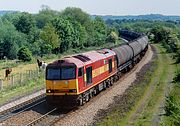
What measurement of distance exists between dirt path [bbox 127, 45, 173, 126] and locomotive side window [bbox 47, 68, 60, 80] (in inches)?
228

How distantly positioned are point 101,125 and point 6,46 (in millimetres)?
87914

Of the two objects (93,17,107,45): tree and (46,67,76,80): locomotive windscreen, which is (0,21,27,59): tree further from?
(46,67,76,80): locomotive windscreen

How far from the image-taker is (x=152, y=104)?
30.2 meters

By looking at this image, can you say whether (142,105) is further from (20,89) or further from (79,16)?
(79,16)

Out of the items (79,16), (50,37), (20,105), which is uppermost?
(79,16)

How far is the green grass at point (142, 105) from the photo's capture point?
2520cm

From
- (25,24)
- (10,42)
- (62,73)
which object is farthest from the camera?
(25,24)

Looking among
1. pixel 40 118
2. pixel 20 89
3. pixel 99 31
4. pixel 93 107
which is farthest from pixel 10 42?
pixel 40 118

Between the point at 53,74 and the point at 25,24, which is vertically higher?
the point at 25,24

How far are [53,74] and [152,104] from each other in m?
7.30

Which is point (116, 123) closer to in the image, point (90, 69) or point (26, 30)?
point (90, 69)

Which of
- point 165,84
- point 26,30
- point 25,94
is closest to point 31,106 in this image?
point 25,94

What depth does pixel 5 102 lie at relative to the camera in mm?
34219

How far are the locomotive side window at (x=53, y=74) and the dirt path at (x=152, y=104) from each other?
5.79 m
